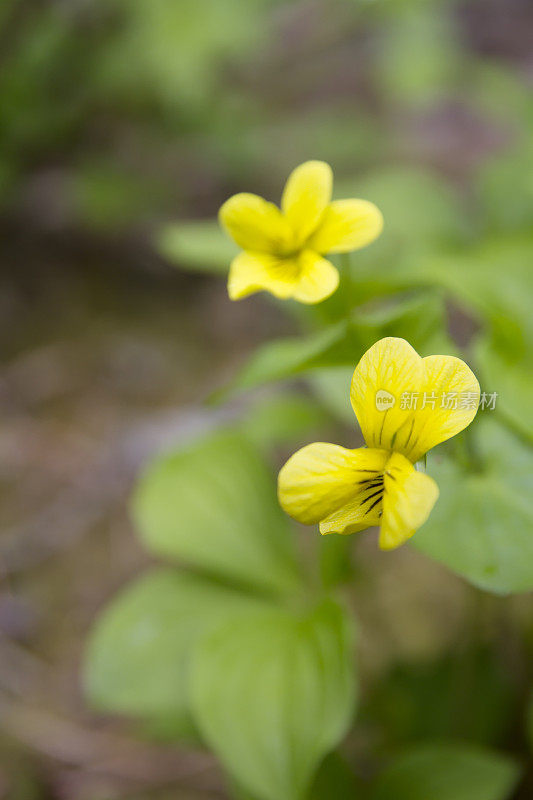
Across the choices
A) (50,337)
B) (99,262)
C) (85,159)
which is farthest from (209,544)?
(85,159)

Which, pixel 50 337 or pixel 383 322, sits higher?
pixel 50 337

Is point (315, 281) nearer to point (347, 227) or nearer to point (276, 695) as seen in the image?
point (347, 227)

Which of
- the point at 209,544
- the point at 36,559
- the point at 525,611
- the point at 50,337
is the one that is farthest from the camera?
the point at 50,337

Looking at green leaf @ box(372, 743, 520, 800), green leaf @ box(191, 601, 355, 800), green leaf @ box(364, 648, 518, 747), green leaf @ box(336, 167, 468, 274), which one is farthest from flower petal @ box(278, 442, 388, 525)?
green leaf @ box(336, 167, 468, 274)

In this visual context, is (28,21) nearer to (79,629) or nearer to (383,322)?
(79,629)

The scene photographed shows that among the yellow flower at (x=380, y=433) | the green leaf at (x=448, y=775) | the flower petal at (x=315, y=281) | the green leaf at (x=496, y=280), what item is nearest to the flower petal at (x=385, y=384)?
the yellow flower at (x=380, y=433)

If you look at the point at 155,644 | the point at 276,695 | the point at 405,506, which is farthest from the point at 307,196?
the point at 155,644

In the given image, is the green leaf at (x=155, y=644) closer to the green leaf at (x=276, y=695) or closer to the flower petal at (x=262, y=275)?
the green leaf at (x=276, y=695)

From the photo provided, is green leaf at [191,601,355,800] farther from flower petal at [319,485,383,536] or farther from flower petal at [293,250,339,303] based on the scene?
flower petal at [293,250,339,303]
